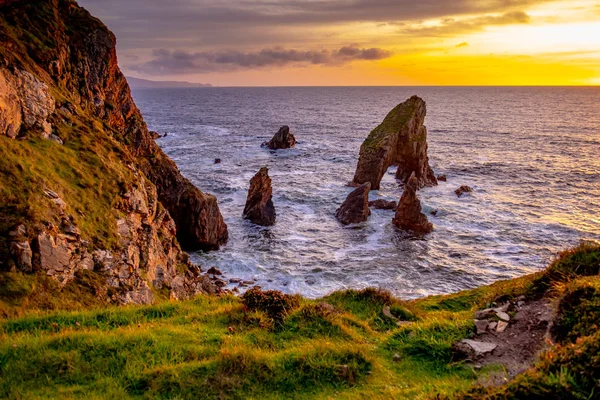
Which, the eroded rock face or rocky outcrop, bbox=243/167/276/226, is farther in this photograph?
rocky outcrop, bbox=243/167/276/226

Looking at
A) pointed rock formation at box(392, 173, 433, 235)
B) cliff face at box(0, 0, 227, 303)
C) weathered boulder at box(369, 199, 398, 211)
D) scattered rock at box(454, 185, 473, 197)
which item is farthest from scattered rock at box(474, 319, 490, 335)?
scattered rock at box(454, 185, 473, 197)

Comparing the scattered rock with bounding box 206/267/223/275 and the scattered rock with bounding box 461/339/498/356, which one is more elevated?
the scattered rock with bounding box 461/339/498/356

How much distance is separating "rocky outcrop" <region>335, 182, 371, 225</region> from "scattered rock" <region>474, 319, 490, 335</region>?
4007 centimetres

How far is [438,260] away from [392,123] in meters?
37.3

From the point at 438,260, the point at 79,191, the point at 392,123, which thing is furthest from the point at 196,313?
the point at 392,123

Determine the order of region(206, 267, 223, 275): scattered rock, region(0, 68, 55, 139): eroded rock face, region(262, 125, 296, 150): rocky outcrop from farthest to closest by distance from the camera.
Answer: region(262, 125, 296, 150): rocky outcrop → region(206, 267, 223, 275): scattered rock → region(0, 68, 55, 139): eroded rock face

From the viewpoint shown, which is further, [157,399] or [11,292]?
[11,292]

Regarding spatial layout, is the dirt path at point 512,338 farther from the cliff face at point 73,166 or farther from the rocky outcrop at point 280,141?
the rocky outcrop at point 280,141

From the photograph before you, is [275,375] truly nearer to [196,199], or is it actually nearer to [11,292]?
[11,292]

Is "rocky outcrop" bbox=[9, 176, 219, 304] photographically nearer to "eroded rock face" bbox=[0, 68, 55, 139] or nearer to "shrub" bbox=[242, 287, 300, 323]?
"eroded rock face" bbox=[0, 68, 55, 139]

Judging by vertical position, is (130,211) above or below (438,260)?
above

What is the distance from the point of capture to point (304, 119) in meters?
168

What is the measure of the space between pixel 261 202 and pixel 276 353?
40359 mm

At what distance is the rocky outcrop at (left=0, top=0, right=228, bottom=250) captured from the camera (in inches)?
863
